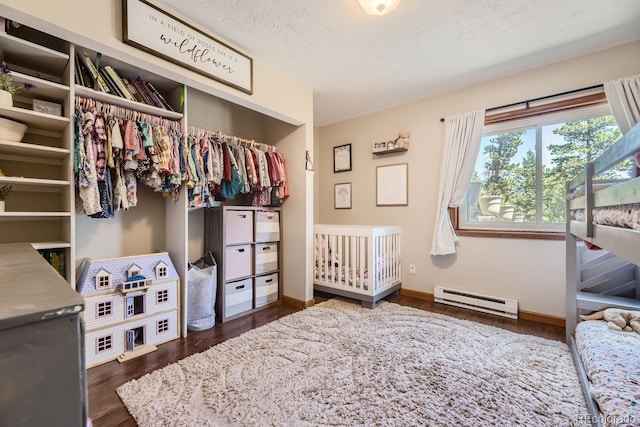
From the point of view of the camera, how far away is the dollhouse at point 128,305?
176 centimetres

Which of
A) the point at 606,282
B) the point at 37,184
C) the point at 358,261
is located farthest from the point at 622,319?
the point at 37,184

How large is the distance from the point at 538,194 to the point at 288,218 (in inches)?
93.3

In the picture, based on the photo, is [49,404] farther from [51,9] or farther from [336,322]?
[336,322]

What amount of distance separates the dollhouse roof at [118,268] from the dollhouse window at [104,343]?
310mm

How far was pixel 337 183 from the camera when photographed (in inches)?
154

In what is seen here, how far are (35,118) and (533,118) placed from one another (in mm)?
3640

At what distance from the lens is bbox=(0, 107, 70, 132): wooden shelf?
1.44m

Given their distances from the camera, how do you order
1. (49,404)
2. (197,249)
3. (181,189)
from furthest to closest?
(197,249)
(181,189)
(49,404)

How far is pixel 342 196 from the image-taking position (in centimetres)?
386

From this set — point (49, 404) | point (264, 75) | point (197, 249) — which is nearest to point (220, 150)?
point (264, 75)

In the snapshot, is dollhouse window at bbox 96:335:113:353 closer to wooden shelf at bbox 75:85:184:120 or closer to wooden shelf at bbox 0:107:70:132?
wooden shelf at bbox 0:107:70:132

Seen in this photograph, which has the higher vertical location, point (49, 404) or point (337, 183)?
point (337, 183)

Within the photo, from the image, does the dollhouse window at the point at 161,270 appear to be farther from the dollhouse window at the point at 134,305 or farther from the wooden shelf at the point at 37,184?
the wooden shelf at the point at 37,184

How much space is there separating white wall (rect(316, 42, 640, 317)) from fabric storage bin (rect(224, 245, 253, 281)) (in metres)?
1.59
